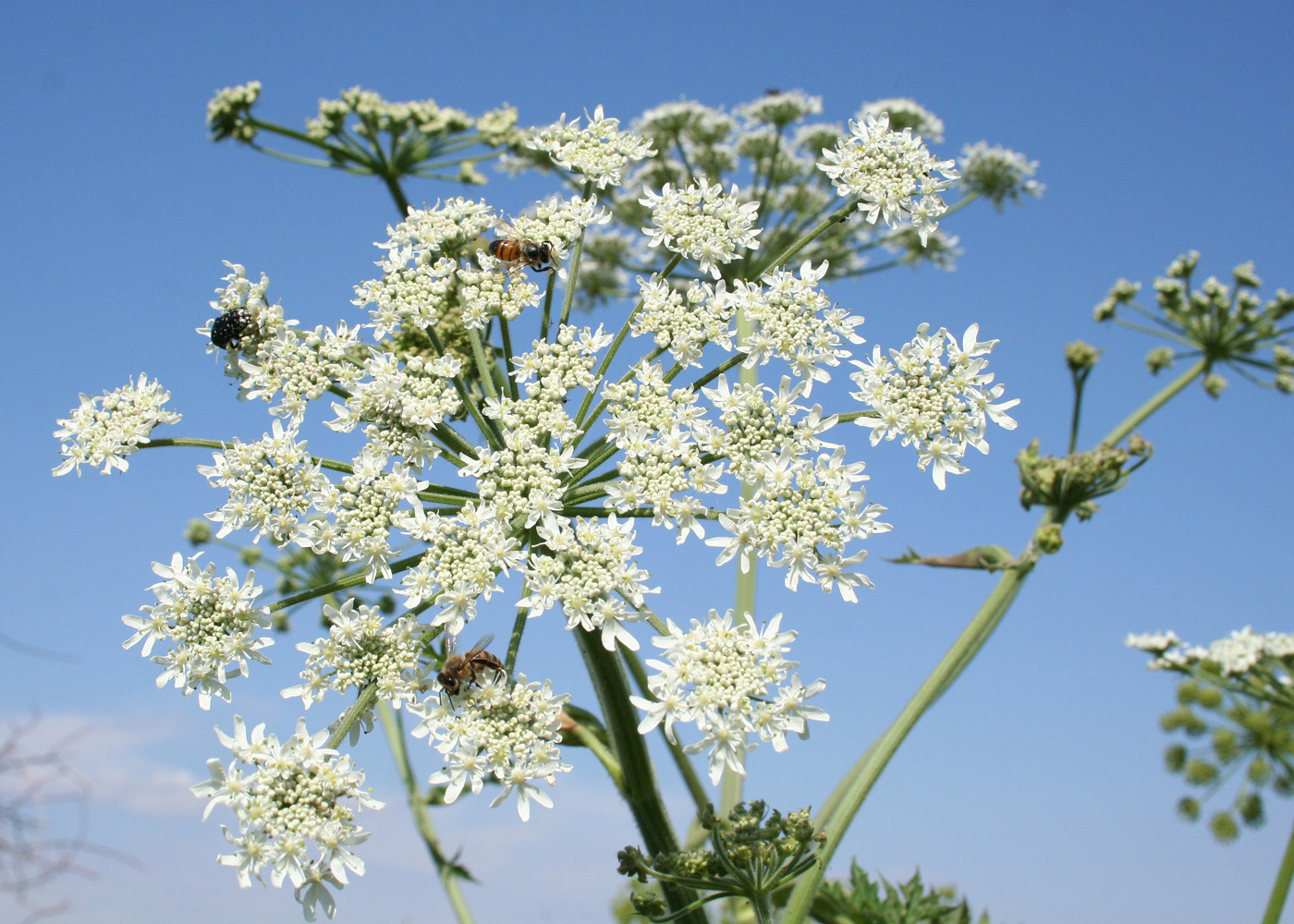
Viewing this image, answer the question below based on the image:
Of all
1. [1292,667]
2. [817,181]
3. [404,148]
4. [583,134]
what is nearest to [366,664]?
[583,134]

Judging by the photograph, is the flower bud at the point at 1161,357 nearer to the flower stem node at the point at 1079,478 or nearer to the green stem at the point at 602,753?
the flower stem node at the point at 1079,478

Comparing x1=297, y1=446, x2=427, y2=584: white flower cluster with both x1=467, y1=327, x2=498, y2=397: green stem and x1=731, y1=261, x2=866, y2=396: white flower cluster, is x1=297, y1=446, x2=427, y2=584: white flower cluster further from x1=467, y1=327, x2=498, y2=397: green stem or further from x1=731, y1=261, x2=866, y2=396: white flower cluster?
x1=731, y1=261, x2=866, y2=396: white flower cluster

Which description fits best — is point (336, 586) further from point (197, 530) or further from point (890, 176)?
point (197, 530)

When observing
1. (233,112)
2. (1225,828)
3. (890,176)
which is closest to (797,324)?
(890,176)

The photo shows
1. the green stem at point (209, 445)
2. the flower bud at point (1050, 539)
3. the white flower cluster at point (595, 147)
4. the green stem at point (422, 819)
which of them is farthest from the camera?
the green stem at point (422, 819)

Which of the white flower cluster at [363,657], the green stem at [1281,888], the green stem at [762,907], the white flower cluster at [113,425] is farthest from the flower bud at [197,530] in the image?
the green stem at [1281,888]

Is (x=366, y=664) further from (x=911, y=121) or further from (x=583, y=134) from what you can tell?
(x=911, y=121)
